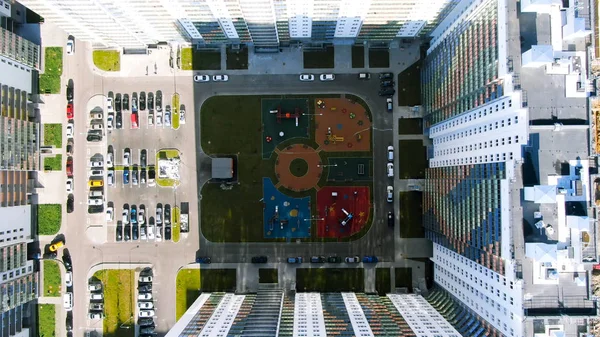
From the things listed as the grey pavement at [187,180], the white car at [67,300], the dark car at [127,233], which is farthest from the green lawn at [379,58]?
the white car at [67,300]

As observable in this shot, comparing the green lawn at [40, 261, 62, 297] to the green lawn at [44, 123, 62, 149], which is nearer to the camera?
the green lawn at [40, 261, 62, 297]

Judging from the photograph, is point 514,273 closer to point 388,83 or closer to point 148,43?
point 388,83

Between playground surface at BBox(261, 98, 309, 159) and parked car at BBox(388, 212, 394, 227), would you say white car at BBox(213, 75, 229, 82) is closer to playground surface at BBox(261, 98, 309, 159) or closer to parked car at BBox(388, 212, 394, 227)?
playground surface at BBox(261, 98, 309, 159)

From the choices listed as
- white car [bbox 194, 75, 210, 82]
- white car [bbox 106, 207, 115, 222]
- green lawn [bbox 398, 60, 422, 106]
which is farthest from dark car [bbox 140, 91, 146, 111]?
green lawn [bbox 398, 60, 422, 106]

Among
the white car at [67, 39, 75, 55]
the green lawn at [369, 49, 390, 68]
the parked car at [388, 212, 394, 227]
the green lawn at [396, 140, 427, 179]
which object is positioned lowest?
the parked car at [388, 212, 394, 227]

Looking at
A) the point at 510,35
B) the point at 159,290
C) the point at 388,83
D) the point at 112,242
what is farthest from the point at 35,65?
the point at 510,35
